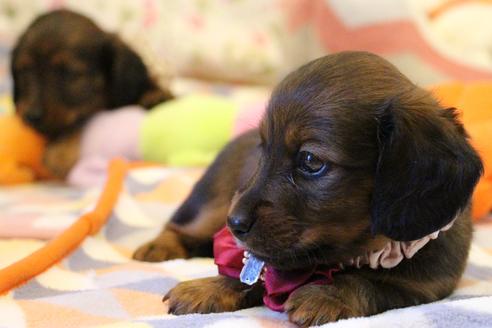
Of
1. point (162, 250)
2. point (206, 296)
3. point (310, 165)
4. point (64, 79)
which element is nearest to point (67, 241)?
point (162, 250)

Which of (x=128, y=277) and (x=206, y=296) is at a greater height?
(x=206, y=296)

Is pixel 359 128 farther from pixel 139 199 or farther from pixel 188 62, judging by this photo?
pixel 188 62

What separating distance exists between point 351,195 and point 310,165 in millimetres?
111

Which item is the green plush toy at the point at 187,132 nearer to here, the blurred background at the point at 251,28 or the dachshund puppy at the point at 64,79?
the dachshund puppy at the point at 64,79

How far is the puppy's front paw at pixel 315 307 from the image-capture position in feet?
4.71

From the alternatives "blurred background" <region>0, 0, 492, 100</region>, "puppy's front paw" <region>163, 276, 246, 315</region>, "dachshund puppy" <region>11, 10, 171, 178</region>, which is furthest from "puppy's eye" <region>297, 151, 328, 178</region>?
"blurred background" <region>0, 0, 492, 100</region>

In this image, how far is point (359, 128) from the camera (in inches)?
60.9

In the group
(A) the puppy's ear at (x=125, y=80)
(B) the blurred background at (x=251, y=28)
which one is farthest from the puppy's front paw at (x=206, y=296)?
(B) the blurred background at (x=251, y=28)

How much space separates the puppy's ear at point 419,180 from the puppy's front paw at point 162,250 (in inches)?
31.9

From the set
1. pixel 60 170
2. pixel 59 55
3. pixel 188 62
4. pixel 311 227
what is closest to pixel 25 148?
pixel 60 170

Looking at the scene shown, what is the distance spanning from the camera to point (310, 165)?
61.1 inches

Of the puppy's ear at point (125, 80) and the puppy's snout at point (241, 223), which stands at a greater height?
the puppy's snout at point (241, 223)

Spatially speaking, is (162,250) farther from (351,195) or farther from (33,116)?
(33,116)

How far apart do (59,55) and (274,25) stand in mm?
1719
